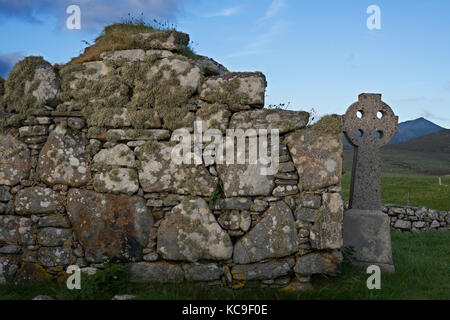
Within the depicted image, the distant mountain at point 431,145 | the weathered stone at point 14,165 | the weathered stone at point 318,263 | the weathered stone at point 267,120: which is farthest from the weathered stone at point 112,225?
the distant mountain at point 431,145

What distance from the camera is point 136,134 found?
4.81 m

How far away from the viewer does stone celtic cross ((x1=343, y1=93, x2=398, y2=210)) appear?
19.2 feet

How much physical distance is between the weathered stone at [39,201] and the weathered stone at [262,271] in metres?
→ 2.73

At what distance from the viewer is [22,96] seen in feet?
16.5

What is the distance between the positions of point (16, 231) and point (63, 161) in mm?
1262

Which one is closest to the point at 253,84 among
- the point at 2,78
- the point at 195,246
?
the point at 195,246

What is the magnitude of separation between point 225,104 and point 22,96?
10.2 feet

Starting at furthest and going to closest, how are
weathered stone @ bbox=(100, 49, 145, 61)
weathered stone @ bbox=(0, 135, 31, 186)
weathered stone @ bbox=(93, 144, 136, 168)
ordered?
1. weathered stone @ bbox=(100, 49, 145, 61)
2. weathered stone @ bbox=(0, 135, 31, 186)
3. weathered stone @ bbox=(93, 144, 136, 168)

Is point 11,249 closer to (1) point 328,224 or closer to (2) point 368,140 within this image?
(1) point 328,224

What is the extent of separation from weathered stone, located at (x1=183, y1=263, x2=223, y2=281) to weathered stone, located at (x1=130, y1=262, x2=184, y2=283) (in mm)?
126

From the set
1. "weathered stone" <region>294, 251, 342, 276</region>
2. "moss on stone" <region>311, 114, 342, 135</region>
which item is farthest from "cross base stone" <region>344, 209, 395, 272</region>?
"moss on stone" <region>311, 114, 342, 135</region>

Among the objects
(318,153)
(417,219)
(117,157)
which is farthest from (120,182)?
(417,219)

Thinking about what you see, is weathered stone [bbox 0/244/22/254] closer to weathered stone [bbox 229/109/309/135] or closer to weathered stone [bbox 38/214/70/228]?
weathered stone [bbox 38/214/70/228]
